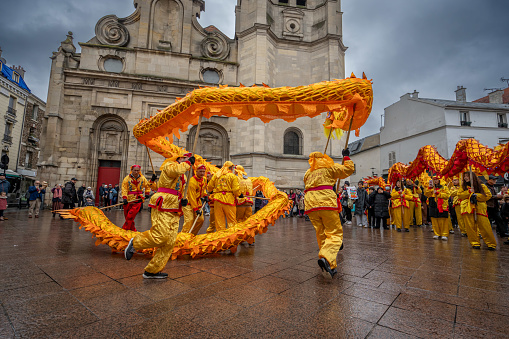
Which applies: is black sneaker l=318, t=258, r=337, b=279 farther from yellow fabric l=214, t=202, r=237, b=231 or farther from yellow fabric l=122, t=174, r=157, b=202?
yellow fabric l=122, t=174, r=157, b=202

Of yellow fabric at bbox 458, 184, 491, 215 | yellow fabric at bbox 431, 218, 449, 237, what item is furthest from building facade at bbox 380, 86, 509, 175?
yellow fabric at bbox 458, 184, 491, 215

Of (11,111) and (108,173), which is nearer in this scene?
(108,173)

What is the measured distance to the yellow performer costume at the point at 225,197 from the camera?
5.79 meters

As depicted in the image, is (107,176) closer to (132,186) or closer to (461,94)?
(132,186)

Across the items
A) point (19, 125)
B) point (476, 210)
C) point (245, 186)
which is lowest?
point (476, 210)

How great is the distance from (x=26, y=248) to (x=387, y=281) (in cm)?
649

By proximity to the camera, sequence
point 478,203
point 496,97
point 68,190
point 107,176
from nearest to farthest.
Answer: point 478,203 → point 68,190 → point 107,176 → point 496,97

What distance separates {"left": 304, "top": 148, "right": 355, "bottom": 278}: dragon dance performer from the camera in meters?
3.98

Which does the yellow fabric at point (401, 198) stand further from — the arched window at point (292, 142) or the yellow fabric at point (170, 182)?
the yellow fabric at point (170, 182)

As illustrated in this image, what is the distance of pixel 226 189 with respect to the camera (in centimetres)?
577

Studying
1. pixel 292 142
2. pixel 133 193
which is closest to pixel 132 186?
pixel 133 193

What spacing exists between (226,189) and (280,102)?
7.57 ft

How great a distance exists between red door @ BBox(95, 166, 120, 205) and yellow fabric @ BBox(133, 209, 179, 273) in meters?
16.0

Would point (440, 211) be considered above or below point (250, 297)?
above
